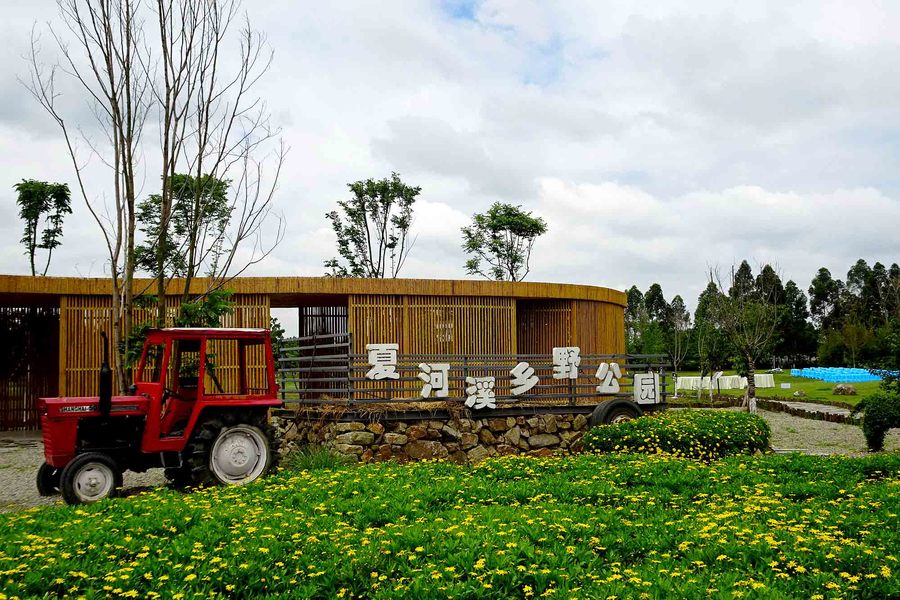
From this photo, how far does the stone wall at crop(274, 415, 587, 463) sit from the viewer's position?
11.7 meters

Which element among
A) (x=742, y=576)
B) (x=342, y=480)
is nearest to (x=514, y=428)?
(x=342, y=480)

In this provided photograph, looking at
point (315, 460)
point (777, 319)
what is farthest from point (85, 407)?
point (777, 319)

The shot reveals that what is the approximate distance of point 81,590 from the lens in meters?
4.67

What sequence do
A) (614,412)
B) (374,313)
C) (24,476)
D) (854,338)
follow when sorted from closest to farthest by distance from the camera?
(24,476) → (614,412) → (374,313) → (854,338)

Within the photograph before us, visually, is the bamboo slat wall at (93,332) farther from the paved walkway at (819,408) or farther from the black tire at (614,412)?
the paved walkway at (819,408)

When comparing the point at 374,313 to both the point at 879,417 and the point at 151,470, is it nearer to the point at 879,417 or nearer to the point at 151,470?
the point at 151,470

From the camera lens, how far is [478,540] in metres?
5.41

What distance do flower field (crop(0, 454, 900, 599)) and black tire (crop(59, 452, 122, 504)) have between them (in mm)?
1066

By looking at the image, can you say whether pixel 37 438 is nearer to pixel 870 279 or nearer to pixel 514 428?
pixel 514 428

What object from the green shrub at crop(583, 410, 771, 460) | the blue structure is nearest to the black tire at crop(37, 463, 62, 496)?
the green shrub at crop(583, 410, 771, 460)

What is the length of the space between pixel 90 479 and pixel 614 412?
8.08 m

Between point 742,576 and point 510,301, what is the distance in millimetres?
11622

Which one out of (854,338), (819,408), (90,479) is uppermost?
(854,338)

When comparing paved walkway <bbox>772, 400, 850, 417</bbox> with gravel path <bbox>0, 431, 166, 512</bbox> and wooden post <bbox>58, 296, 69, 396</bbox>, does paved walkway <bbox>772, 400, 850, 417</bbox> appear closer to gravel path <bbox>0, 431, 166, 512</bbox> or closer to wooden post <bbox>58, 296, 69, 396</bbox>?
gravel path <bbox>0, 431, 166, 512</bbox>
